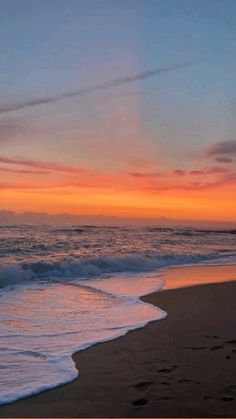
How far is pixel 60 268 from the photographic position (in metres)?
17.2

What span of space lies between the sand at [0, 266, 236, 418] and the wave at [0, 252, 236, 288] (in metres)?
7.25

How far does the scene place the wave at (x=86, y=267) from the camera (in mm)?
14998

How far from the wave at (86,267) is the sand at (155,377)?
725cm

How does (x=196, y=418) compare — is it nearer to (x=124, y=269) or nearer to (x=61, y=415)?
(x=61, y=415)

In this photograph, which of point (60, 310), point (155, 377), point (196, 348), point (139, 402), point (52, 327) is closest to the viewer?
point (139, 402)

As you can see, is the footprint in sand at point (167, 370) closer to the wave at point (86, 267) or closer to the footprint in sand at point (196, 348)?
the footprint in sand at point (196, 348)

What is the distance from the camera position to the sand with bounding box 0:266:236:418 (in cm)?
464

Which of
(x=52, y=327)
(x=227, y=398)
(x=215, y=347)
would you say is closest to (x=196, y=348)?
(x=215, y=347)

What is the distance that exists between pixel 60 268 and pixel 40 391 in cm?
1209

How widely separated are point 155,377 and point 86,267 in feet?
41.4

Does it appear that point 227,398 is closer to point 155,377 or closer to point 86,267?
point 155,377

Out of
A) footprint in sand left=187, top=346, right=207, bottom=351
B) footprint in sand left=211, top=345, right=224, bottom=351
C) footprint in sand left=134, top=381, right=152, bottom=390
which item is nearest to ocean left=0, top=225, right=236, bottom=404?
footprint in sand left=134, top=381, right=152, bottom=390

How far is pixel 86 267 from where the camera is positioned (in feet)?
59.3

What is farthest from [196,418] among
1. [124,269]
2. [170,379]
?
[124,269]
